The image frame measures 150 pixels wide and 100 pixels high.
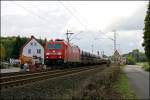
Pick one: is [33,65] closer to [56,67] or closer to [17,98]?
[56,67]

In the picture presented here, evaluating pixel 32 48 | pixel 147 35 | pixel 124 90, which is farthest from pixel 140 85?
pixel 32 48

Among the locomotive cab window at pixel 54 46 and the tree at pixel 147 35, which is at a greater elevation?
the tree at pixel 147 35

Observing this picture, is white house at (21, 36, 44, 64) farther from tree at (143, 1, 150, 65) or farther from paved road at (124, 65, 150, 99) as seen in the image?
paved road at (124, 65, 150, 99)

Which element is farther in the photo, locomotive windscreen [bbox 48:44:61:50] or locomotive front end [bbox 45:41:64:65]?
locomotive windscreen [bbox 48:44:61:50]

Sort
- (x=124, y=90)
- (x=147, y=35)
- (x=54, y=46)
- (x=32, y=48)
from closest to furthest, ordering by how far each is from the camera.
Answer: (x=124, y=90) → (x=54, y=46) → (x=147, y=35) → (x=32, y=48)

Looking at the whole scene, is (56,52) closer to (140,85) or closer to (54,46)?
(54,46)

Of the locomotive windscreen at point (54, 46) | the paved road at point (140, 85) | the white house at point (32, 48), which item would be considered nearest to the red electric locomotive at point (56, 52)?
the locomotive windscreen at point (54, 46)

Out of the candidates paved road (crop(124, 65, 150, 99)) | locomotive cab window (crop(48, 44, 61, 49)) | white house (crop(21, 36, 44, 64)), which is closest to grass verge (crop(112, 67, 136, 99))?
paved road (crop(124, 65, 150, 99))

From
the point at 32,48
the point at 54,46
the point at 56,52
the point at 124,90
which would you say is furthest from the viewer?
the point at 32,48

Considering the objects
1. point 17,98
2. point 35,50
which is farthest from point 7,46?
point 17,98

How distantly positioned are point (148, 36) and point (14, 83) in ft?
181

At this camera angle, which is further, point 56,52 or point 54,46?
point 54,46

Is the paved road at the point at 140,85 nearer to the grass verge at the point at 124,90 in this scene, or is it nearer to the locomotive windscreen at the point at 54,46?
the grass verge at the point at 124,90

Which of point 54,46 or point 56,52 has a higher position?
point 54,46
